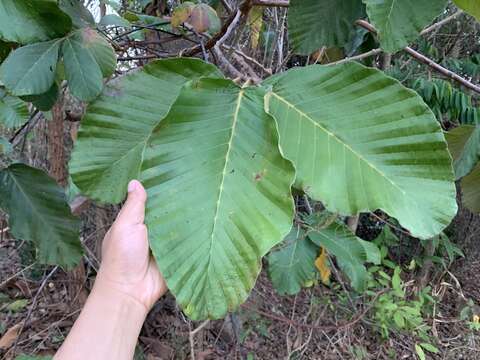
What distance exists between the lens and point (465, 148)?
890 mm

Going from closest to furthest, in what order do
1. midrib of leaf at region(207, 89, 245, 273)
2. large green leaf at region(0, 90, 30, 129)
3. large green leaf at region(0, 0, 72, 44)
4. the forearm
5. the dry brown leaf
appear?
midrib of leaf at region(207, 89, 245, 273), large green leaf at region(0, 0, 72, 44), the forearm, large green leaf at region(0, 90, 30, 129), the dry brown leaf

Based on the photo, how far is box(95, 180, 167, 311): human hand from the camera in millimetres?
581

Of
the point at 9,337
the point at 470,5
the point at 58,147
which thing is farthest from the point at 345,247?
the point at 9,337

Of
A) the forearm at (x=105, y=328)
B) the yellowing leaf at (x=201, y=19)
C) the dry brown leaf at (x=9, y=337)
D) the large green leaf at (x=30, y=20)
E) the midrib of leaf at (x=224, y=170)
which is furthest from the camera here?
the dry brown leaf at (x=9, y=337)

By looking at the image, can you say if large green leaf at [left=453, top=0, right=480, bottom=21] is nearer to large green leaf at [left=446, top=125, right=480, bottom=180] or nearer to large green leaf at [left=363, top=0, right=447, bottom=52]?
large green leaf at [left=363, top=0, right=447, bottom=52]

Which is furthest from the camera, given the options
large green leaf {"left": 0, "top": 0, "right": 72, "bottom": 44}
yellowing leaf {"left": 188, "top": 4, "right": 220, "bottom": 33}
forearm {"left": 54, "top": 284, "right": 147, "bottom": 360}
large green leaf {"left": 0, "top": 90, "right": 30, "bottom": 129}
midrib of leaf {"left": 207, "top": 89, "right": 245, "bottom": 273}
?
large green leaf {"left": 0, "top": 90, "right": 30, "bottom": 129}

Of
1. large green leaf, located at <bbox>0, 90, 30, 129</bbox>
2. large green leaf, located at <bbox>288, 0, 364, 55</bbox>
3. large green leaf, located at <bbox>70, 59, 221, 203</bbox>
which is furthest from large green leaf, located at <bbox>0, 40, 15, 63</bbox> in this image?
large green leaf, located at <bbox>0, 90, 30, 129</bbox>

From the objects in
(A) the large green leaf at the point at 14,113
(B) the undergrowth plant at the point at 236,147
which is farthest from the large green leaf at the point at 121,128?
(A) the large green leaf at the point at 14,113

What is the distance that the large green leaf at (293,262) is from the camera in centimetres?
130

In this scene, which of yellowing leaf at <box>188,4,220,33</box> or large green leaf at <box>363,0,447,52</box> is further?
yellowing leaf at <box>188,4,220,33</box>

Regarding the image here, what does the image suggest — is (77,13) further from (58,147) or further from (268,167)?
(58,147)

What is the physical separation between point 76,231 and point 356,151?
A: 0.63 metres

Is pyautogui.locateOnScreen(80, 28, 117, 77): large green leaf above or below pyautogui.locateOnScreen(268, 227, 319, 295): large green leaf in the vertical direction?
above

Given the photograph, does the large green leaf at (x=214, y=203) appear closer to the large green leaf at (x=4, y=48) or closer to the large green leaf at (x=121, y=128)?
the large green leaf at (x=121, y=128)
